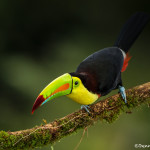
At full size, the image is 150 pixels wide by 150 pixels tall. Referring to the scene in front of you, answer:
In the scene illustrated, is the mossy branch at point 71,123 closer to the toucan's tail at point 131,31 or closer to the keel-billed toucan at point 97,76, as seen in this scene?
the keel-billed toucan at point 97,76

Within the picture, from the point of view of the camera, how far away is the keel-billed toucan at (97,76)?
2.13 metres

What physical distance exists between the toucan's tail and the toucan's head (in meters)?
0.73

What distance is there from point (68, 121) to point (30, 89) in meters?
2.88

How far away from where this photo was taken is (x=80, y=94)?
226cm

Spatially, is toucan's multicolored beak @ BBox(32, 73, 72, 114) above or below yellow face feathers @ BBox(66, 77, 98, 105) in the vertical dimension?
above

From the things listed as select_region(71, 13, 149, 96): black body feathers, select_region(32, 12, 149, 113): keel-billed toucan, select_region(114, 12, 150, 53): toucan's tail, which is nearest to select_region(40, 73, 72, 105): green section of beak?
select_region(32, 12, 149, 113): keel-billed toucan

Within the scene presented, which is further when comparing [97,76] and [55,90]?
[97,76]

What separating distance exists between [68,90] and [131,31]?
105 centimetres

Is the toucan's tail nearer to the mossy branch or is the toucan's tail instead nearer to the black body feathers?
the black body feathers

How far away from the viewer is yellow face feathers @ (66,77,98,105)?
223 cm

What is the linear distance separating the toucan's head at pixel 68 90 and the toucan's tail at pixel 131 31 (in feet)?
2.40

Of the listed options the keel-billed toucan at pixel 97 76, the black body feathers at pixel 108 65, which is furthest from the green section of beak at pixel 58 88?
the black body feathers at pixel 108 65

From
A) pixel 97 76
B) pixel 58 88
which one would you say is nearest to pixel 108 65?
pixel 97 76

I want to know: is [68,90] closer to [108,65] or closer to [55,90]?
[55,90]
